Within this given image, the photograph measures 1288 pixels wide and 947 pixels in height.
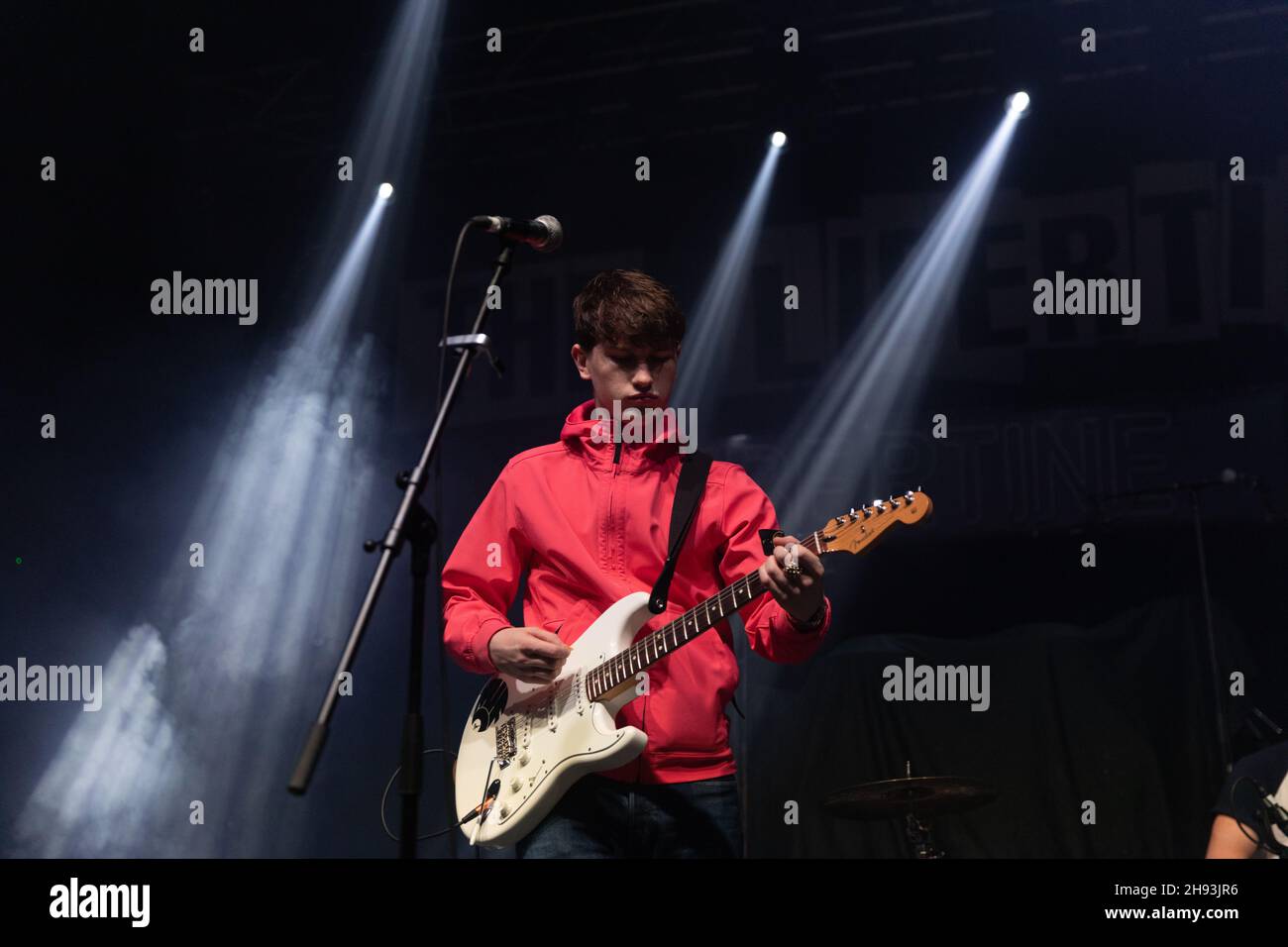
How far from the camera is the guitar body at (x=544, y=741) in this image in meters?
2.59

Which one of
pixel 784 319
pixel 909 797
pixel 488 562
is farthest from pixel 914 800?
pixel 784 319

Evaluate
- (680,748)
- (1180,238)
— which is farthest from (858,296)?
(680,748)

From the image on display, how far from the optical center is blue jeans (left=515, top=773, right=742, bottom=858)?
8.52 ft

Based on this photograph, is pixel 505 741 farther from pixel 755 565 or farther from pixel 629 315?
pixel 629 315

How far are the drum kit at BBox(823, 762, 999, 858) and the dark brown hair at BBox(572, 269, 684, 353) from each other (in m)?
1.85

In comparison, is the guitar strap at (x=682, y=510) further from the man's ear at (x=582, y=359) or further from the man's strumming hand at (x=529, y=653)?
the man's ear at (x=582, y=359)

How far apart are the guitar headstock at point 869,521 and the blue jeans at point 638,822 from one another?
583mm

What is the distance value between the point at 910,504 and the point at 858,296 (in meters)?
2.99

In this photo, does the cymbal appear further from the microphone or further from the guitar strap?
the microphone

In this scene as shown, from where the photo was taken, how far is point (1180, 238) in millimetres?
5250

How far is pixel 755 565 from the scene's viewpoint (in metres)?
2.84

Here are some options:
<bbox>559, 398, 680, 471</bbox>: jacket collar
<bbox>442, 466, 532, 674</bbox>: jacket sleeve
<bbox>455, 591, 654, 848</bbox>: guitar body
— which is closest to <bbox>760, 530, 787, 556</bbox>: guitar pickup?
<bbox>455, 591, 654, 848</bbox>: guitar body

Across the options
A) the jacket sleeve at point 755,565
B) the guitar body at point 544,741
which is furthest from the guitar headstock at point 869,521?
the guitar body at point 544,741

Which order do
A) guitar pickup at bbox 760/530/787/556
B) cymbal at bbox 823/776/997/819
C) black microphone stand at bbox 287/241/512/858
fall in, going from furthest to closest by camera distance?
cymbal at bbox 823/776/997/819 → guitar pickup at bbox 760/530/787/556 → black microphone stand at bbox 287/241/512/858
